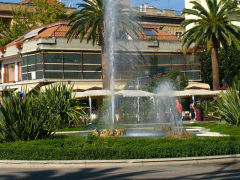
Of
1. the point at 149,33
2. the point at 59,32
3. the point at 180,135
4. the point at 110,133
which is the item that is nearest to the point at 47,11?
the point at 59,32

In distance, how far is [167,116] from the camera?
112 feet

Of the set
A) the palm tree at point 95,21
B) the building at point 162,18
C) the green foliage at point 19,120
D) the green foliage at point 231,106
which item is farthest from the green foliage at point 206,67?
the green foliage at point 19,120

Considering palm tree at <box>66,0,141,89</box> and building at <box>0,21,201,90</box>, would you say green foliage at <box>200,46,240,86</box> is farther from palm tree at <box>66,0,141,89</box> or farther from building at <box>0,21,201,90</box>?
palm tree at <box>66,0,141,89</box>

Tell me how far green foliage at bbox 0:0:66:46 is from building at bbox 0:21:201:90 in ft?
21.7

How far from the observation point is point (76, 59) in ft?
136

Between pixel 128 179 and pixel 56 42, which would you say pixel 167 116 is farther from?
pixel 128 179

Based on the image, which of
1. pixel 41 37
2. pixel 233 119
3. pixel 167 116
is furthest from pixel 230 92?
pixel 41 37

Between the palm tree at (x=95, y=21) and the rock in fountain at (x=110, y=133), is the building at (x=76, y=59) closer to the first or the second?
the palm tree at (x=95, y=21)

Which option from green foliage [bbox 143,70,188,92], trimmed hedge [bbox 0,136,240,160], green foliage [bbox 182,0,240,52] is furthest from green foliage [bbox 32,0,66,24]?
trimmed hedge [bbox 0,136,240,160]

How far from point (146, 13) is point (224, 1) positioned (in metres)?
24.2

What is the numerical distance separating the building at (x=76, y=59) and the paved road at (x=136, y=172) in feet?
92.2

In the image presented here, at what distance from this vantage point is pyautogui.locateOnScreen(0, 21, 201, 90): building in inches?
1582

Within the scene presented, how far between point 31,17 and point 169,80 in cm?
2194

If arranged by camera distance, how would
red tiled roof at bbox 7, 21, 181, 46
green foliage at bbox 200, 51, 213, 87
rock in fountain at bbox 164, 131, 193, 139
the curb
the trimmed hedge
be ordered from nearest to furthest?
the curb
the trimmed hedge
rock in fountain at bbox 164, 131, 193, 139
red tiled roof at bbox 7, 21, 181, 46
green foliage at bbox 200, 51, 213, 87
